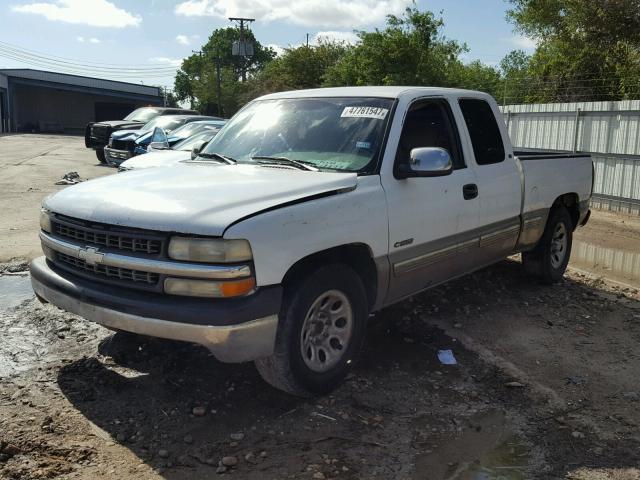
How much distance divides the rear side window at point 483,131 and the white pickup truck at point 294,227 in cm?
2

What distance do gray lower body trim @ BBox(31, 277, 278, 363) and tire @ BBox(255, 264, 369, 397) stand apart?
0.18m

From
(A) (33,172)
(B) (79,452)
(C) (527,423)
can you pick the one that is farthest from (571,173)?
(A) (33,172)

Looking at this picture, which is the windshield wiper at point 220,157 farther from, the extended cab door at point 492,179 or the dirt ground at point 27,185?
the dirt ground at point 27,185

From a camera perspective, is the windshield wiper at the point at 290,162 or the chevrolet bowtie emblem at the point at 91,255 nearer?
the chevrolet bowtie emblem at the point at 91,255

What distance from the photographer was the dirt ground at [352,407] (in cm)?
341

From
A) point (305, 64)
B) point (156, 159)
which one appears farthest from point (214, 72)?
point (156, 159)

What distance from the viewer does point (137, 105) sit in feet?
192

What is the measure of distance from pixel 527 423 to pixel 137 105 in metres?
59.0

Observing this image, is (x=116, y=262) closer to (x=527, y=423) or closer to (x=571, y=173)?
(x=527, y=423)

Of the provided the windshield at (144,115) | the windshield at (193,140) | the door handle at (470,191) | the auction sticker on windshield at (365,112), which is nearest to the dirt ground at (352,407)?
the door handle at (470,191)

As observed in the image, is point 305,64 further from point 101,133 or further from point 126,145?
point 126,145

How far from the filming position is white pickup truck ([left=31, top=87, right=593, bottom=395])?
3459 mm

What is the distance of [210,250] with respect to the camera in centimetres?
340

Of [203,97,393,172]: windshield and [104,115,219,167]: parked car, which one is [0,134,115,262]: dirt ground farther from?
[203,97,393,172]: windshield
